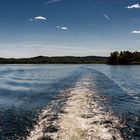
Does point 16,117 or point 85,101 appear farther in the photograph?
point 85,101

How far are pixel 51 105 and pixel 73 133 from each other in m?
7.40

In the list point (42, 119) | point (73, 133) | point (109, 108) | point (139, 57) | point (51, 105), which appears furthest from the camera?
point (139, 57)

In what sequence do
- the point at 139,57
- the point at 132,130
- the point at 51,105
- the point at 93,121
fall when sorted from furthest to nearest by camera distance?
the point at 139,57, the point at 51,105, the point at 93,121, the point at 132,130

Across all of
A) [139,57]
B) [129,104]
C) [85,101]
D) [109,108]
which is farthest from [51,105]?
[139,57]

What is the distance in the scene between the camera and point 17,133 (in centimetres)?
1288

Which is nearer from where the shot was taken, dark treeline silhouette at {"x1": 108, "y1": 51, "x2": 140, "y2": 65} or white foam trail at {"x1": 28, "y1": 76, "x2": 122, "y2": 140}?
white foam trail at {"x1": 28, "y1": 76, "x2": 122, "y2": 140}

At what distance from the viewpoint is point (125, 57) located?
151 metres

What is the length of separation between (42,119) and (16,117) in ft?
5.11

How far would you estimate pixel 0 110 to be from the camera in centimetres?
1834

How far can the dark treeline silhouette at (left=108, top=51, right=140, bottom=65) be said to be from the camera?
15075 centimetres

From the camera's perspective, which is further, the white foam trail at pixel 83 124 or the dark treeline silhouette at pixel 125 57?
the dark treeline silhouette at pixel 125 57

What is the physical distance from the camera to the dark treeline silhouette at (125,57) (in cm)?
15075

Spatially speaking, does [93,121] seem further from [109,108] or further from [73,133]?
[109,108]

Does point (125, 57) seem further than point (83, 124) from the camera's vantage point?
Yes
